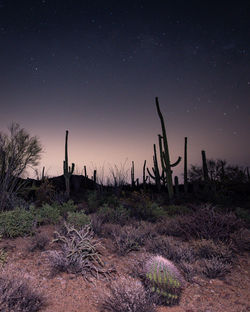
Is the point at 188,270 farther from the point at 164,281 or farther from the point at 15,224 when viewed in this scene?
the point at 15,224

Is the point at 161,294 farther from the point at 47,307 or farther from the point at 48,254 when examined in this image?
the point at 48,254

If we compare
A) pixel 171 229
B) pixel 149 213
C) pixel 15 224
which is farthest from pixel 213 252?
pixel 15 224

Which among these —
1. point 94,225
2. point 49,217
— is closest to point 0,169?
point 49,217

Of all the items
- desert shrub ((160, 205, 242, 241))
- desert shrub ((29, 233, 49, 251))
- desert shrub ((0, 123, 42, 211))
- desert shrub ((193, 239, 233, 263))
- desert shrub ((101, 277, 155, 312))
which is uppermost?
desert shrub ((0, 123, 42, 211))

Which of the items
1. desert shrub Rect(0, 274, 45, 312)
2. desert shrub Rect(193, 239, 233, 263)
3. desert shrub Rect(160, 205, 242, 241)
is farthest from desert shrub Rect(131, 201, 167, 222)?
desert shrub Rect(0, 274, 45, 312)

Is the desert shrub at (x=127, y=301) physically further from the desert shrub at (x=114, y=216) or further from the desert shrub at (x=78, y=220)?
the desert shrub at (x=114, y=216)

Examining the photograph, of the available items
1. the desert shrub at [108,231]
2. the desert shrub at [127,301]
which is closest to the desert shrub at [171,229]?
the desert shrub at [108,231]

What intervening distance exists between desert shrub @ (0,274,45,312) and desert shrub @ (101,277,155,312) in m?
0.86

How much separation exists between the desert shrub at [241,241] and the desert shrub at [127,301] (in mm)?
3080

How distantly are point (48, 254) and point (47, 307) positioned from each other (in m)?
1.55

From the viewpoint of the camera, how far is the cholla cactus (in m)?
3.11

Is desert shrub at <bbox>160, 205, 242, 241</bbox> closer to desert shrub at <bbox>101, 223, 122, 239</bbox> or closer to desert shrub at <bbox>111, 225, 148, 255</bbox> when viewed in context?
desert shrub at <bbox>111, 225, 148, 255</bbox>

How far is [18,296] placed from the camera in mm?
2705

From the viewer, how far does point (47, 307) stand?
9.64 ft
